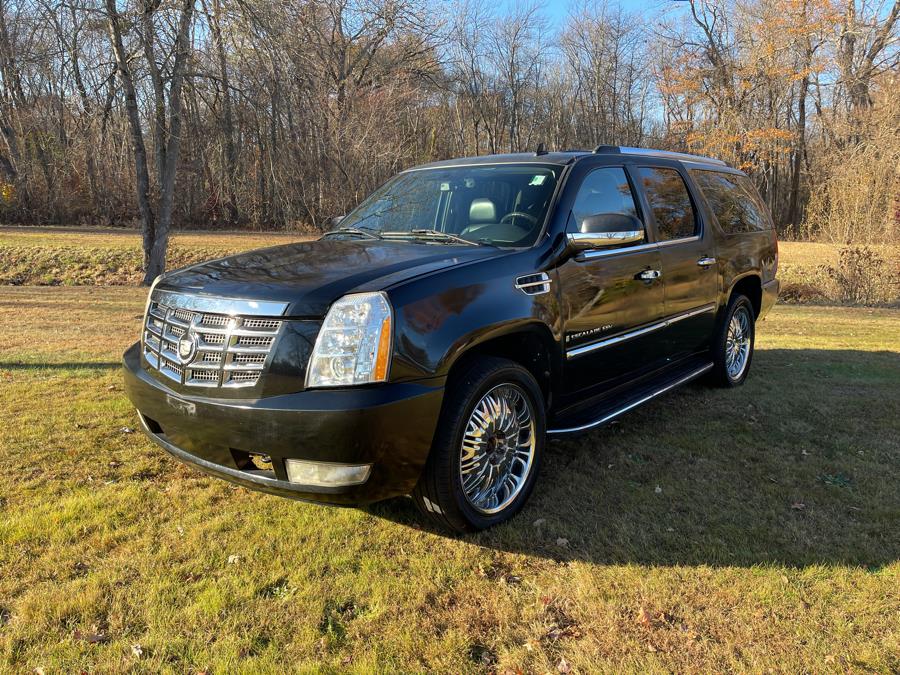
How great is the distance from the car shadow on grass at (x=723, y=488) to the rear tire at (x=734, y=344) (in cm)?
22

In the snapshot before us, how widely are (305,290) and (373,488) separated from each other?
37.3 inches

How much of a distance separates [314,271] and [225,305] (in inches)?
19.0

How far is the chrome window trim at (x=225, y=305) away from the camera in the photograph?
9.38 feet

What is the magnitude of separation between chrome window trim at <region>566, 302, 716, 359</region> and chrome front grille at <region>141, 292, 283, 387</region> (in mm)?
1834

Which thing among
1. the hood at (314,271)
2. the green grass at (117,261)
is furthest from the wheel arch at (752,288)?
the green grass at (117,261)

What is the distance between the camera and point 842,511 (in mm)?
3645

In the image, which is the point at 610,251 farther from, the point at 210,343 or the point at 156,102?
the point at 156,102

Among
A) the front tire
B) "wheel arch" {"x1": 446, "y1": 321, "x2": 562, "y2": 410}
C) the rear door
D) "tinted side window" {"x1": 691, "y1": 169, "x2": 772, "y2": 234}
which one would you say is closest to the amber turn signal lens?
the front tire

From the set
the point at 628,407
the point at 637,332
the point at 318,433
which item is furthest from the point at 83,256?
the point at 318,433

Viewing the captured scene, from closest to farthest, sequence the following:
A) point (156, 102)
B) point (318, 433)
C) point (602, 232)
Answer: point (318, 433)
point (602, 232)
point (156, 102)

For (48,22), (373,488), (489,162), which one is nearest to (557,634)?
(373,488)

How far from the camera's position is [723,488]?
12.9 feet

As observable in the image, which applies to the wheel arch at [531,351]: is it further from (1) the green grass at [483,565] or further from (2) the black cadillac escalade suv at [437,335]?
(1) the green grass at [483,565]

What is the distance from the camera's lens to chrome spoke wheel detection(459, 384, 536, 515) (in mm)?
3250
